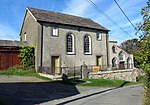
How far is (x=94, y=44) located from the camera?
3222cm

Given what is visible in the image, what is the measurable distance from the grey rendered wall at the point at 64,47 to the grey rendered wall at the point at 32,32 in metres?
0.89

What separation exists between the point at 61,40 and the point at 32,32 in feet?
13.2

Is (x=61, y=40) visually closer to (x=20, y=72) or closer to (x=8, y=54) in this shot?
(x=8, y=54)

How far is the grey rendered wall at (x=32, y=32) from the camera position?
26.1 m

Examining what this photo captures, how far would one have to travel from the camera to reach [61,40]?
2844 centimetres

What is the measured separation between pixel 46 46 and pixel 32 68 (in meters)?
3.27

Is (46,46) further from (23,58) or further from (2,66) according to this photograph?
(2,66)

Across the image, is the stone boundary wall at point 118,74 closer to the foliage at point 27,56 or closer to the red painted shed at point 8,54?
the foliage at point 27,56

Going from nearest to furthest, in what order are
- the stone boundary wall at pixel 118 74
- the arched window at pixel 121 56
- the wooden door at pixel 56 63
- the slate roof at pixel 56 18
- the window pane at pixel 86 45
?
the stone boundary wall at pixel 118 74
the wooden door at pixel 56 63
the slate roof at pixel 56 18
the window pane at pixel 86 45
the arched window at pixel 121 56

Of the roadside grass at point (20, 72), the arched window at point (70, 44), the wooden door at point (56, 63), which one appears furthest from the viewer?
the arched window at point (70, 44)

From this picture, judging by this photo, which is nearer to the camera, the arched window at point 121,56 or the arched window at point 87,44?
the arched window at point 87,44

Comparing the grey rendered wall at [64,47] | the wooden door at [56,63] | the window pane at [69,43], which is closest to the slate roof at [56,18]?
the grey rendered wall at [64,47]

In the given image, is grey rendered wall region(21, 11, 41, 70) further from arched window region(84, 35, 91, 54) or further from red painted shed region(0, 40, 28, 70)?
arched window region(84, 35, 91, 54)

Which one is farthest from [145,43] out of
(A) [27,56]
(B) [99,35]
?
(B) [99,35]
